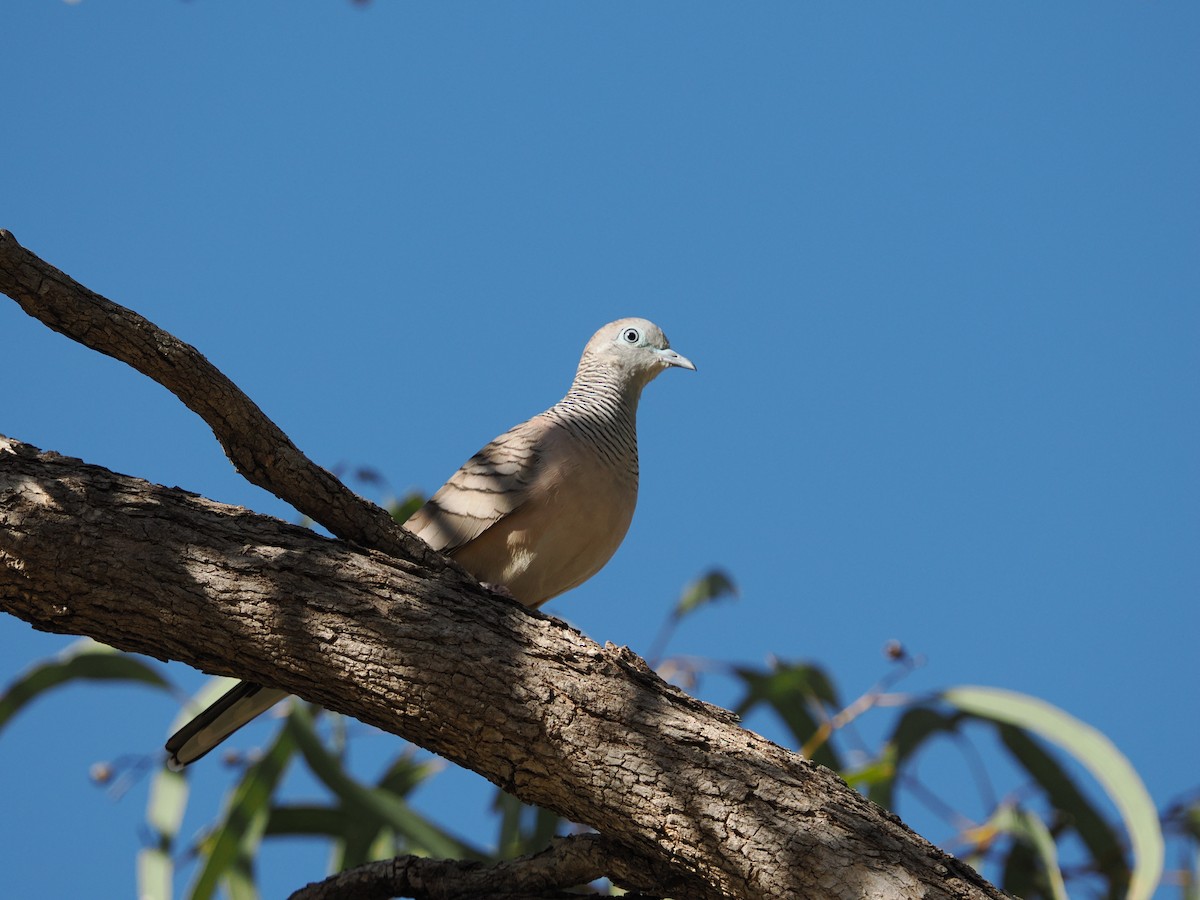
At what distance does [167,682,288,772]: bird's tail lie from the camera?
130 inches

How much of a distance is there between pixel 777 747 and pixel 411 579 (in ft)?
3.22

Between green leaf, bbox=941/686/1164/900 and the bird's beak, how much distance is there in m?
2.04

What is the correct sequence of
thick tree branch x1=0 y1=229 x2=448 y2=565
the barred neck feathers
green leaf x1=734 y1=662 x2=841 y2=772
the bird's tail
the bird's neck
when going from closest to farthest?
thick tree branch x1=0 y1=229 x2=448 y2=565 < the bird's tail < the bird's neck < the barred neck feathers < green leaf x1=734 y1=662 x2=841 y2=772

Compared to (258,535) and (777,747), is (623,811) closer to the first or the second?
(777,747)

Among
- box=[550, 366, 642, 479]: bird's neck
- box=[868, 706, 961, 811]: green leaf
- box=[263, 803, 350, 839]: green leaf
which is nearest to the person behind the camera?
box=[550, 366, 642, 479]: bird's neck

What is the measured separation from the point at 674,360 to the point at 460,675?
241 cm

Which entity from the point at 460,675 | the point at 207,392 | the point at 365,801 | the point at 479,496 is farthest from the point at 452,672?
the point at 365,801

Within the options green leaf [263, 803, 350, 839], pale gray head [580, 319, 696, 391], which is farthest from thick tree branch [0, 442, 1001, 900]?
green leaf [263, 803, 350, 839]

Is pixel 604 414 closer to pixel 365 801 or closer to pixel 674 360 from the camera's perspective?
pixel 674 360

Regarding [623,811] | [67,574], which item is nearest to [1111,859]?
[623,811]

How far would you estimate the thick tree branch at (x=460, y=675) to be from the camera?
2686 mm

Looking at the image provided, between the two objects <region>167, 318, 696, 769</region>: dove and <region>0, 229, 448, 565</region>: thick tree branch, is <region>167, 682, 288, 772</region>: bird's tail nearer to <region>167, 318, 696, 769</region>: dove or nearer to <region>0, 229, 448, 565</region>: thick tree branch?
<region>0, 229, 448, 565</region>: thick tree branch

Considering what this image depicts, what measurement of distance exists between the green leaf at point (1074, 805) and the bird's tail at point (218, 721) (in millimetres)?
3665

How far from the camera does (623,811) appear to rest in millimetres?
2736
